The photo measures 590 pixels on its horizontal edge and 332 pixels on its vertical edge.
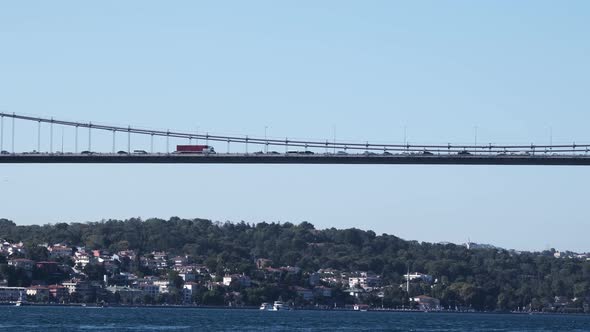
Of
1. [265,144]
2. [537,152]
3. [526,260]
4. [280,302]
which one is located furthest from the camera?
[526,260]

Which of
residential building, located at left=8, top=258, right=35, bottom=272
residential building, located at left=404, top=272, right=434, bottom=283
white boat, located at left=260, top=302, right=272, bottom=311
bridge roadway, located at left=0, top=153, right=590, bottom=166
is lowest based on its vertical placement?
white boat, located at left=260, top=302, right=272, bottom=311

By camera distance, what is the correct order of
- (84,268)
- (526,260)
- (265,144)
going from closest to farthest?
(265,144) → (84,268) → (526,260)

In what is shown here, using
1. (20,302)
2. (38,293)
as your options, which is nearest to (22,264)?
(38,293)

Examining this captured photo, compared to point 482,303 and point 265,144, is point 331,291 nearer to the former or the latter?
point 482,303

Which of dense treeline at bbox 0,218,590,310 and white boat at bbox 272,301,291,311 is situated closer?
white boat at bbox 272,301,291,311

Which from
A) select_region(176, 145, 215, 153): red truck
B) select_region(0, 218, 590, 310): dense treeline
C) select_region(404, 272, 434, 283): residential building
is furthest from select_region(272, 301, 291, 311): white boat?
select_region(176, 145, 215, 153): red truck

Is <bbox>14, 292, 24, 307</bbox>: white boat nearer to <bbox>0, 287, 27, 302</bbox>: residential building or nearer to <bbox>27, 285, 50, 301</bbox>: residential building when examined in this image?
<bbox>0, 287, 27, 302</bbox>: residential building

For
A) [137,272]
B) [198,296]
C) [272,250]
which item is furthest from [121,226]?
[198,296]
